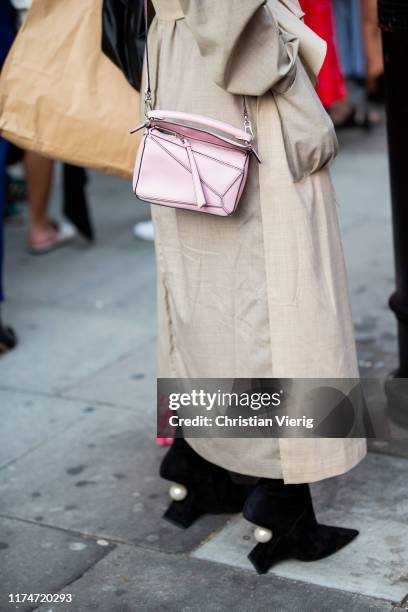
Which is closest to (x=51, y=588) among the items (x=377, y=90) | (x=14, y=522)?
(x=14, y=522)

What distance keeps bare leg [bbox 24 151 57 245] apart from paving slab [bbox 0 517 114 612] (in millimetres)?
3149

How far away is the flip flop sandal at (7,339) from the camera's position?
16.3ft

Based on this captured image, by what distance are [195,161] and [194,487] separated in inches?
45.2

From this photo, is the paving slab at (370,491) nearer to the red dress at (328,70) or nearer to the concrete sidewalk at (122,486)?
the concrete sidewalk at (122,486)

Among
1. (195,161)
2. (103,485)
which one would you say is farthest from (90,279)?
(195,161)

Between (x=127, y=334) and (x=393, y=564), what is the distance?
239 centimetres

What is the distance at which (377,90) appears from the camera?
401 inches

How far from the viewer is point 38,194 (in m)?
6.29

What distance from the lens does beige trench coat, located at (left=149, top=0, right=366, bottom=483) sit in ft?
8.76

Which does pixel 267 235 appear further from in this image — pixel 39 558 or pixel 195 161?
pixel 39 558

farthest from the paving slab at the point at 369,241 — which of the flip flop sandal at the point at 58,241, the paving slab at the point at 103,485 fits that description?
the flip flop sandal at the point at 58,241

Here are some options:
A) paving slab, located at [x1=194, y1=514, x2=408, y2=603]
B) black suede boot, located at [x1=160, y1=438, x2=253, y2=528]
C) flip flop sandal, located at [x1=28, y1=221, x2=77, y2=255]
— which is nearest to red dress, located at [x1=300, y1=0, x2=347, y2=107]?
flip flop sandal, located at [x1=28, y1=221, x2=77, y2=255]

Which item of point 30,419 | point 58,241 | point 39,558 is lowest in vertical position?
point 58,241

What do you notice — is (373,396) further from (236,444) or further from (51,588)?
(51,588)
